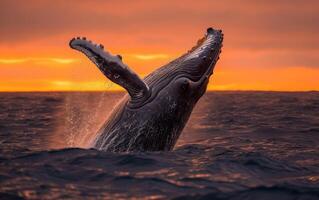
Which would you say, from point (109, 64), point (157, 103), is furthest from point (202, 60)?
point (109, 64)

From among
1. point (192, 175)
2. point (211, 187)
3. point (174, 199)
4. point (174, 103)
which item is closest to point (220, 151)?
point (174, 103)

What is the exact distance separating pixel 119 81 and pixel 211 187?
265cm

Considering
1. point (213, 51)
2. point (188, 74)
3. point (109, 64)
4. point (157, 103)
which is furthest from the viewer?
point (213, 51)

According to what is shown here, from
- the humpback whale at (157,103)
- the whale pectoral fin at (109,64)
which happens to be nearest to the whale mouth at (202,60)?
the humpback whale at (157,103)

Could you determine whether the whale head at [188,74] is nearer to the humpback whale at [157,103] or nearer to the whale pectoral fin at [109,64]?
the humpback whale at [157,103]

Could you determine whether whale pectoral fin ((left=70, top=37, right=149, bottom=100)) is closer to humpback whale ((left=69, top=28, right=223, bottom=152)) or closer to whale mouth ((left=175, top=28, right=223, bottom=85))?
humpback whale ((left=69, top=28, right=223, bottom=152))

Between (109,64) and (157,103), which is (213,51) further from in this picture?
(109,64)

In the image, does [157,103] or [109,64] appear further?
[157,103]

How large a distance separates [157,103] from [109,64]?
1.39m

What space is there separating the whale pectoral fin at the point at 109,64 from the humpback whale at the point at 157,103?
0.02 meters

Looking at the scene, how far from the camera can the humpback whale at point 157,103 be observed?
10039 millimetres

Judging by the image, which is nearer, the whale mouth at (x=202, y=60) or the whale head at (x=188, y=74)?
the whale head at (x=188, y=74)

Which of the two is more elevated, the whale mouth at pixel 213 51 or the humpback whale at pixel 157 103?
the whale mouth at pixel 213 51

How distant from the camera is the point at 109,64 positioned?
9.23m
